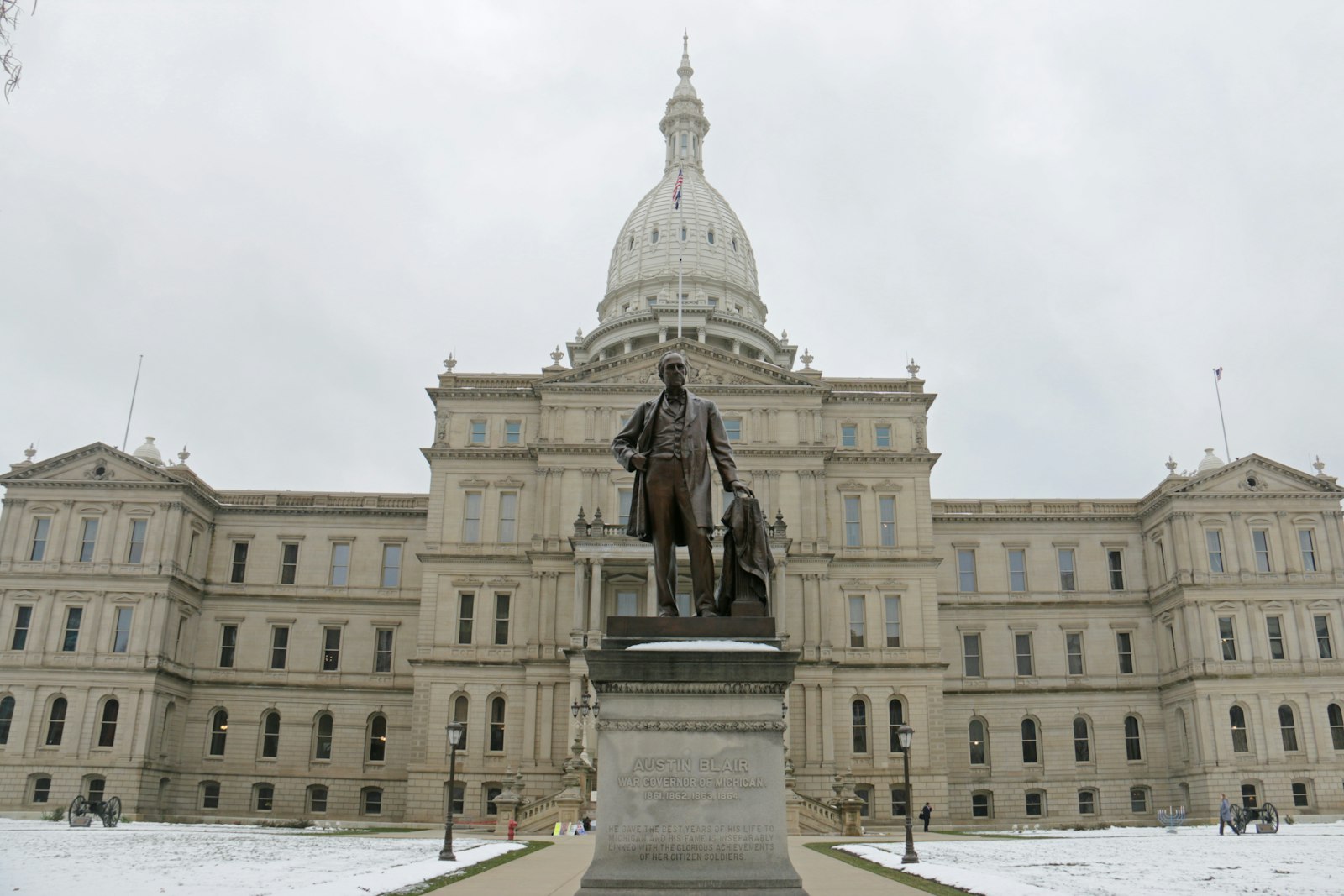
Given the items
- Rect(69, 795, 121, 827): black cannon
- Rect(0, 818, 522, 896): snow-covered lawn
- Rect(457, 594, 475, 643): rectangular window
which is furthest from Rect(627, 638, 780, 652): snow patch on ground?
Rect(457, 594, 475, 643): rectangular window

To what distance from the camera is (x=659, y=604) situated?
11703 millimetres

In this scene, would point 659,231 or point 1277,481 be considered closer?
point 1277,481

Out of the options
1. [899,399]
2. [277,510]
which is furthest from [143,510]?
[899,399]

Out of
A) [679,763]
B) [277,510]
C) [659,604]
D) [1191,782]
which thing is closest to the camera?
[679,763]

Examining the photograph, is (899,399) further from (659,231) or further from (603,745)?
(603,745)

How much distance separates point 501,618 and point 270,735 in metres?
16.5

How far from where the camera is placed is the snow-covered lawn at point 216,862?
55.3 feet

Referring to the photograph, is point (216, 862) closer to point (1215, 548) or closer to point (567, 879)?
point (567, 879)

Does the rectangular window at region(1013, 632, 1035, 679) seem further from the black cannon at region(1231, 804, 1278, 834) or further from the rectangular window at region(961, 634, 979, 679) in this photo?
the black cannon at region(1231, 804, 1278, 834)

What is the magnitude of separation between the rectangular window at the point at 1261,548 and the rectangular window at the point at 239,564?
55.8 m

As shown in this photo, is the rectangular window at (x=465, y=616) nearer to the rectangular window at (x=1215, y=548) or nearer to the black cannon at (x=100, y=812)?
the black cannon at (x=100, y=812)

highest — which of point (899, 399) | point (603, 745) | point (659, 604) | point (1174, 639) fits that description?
point (899, 399)

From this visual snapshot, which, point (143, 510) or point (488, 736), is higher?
point (143, 510)

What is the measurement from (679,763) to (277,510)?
2337 inches
